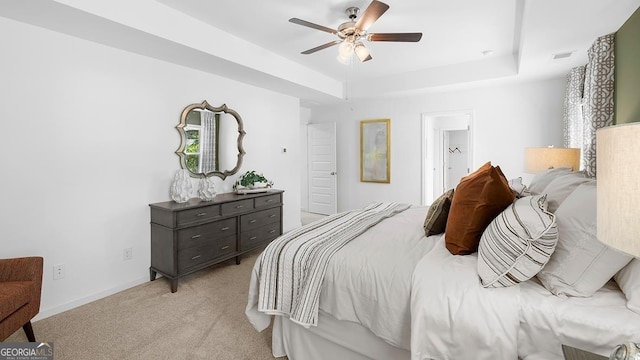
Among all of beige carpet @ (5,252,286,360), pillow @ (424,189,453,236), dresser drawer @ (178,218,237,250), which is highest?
pillow @ (424,189,453,236)

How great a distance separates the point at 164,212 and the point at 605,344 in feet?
10.5

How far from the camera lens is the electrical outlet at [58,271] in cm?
253

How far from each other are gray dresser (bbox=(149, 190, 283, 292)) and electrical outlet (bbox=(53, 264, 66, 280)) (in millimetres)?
739

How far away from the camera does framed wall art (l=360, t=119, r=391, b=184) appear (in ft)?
18.4

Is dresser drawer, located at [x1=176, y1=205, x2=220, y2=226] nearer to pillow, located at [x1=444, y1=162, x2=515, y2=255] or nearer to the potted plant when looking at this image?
the potted plant

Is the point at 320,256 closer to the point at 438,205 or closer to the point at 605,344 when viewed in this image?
the point at 438,205

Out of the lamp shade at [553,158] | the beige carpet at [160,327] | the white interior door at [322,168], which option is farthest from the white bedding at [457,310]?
the white interior door at [322,168]

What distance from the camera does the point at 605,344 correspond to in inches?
43.1

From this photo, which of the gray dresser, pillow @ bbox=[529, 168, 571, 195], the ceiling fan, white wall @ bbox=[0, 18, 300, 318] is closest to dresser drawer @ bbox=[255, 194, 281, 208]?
the gray dresser

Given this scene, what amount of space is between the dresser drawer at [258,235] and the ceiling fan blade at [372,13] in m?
2.56

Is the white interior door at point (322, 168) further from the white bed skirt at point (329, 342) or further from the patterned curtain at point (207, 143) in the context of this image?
the white bed skirt at point (329, 342)

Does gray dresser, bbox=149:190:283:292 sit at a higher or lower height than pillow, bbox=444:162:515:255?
lower

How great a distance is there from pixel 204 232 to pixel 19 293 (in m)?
1.47

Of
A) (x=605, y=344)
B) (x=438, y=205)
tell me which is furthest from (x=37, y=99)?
(x=605, y=344)
